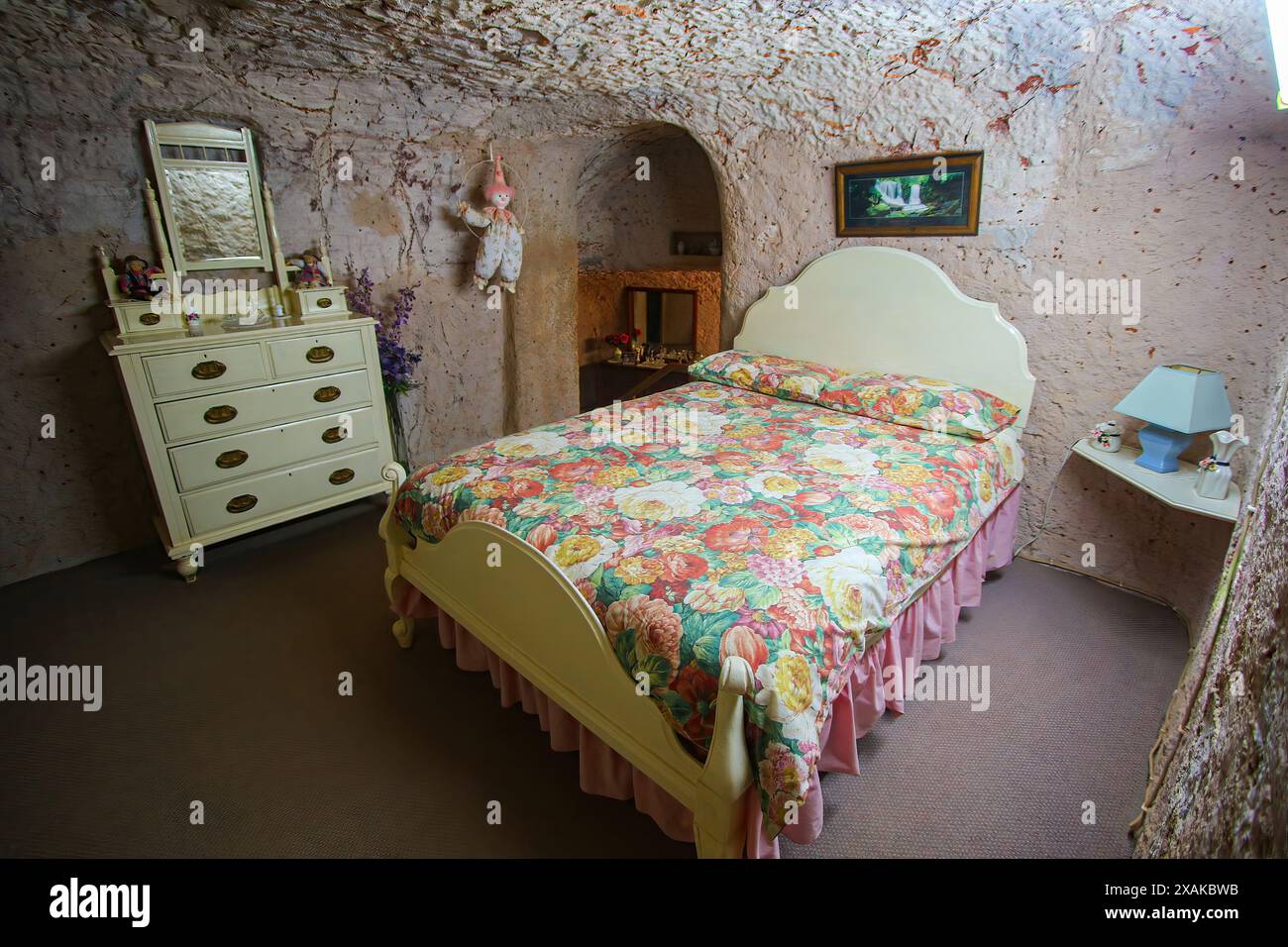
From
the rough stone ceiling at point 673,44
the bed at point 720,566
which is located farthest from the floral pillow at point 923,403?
the rough stone ceiling at point 673,44

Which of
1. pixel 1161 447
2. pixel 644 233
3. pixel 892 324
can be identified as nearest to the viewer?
pixel 1161 447

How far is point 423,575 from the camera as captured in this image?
226cm

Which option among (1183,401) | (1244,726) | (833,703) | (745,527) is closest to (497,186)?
(745,527)

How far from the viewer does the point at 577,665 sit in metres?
1.65

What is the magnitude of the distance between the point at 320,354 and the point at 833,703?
9.62 feet

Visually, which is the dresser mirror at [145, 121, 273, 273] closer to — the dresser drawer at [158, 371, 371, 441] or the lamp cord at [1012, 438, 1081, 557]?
the dresser drawer at [158, 371, 371, 441]

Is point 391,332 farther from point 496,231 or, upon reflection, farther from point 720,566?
point 720,566

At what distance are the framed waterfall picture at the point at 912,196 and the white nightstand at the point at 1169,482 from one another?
1.16m

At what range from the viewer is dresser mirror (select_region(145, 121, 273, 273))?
2953mm

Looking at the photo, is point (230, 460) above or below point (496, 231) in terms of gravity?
below

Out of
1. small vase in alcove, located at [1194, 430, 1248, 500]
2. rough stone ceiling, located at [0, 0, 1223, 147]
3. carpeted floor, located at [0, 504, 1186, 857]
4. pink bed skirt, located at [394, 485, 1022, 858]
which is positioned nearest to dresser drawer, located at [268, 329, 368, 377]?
carpeted floor, located at [0, 504, 1186, 857]

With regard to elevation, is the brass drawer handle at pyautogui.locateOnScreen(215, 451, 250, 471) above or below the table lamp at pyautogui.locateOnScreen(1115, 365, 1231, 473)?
below

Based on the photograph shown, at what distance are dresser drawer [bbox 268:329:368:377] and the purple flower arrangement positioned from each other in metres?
0.21
